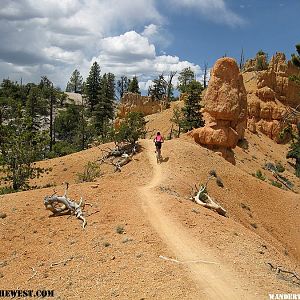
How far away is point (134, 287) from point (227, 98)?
24450mm

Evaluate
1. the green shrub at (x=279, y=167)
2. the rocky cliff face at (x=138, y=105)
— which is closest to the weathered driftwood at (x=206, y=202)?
the green shrub at (x=279, y=167)

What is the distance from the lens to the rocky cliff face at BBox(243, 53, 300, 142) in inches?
2032

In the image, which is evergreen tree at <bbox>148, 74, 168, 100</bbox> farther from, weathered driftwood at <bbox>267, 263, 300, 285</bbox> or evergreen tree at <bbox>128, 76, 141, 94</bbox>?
weathered driftwood at <bbox>267, 263, 300, 285</bbox>

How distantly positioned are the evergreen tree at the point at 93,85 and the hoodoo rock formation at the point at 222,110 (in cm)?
4707

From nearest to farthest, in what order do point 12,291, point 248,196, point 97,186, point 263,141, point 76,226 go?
point 12,291 → point 76,226 → point 97,186 → point 248,196 → point 263,141

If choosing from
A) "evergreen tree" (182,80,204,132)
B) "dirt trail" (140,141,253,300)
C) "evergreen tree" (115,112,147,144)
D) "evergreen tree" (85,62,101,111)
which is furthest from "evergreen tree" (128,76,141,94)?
"dirt trail" (140,141,253,300)

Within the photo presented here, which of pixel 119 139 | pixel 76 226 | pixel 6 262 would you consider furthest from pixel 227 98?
pixel 6 262

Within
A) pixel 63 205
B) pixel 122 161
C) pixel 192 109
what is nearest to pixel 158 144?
pixel 122 161

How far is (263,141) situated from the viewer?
161 feet

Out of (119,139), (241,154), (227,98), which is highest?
(227,98)

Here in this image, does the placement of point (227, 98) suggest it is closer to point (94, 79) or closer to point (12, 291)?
point (12, 291)

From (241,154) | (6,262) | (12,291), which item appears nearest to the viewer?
(12,291)

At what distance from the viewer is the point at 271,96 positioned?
52969 mm

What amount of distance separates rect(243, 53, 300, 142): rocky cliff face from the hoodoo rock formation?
19254 millimetres
